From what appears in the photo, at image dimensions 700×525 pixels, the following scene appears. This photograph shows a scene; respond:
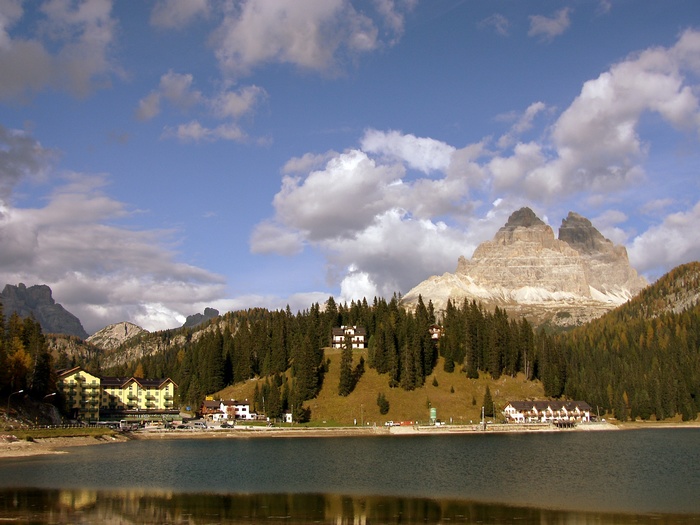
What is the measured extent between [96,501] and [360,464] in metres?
38.3

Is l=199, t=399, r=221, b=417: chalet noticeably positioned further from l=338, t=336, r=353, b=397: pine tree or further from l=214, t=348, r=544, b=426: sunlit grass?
l=338, t=336, r=353, b=397: pine tree

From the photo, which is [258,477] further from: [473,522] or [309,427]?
[309,427]

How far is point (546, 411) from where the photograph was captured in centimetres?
16588

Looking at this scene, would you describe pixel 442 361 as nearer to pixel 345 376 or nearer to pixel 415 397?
pixel 415 397

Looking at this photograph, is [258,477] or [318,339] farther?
[318,339]

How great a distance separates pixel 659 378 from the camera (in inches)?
7549

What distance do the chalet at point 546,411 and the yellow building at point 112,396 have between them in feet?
304

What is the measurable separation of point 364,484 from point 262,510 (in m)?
18.0

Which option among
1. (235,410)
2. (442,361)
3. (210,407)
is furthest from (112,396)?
(442,361)

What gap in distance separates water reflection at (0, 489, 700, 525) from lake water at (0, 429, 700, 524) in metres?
0.14

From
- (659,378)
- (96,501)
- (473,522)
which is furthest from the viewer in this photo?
(659,378)

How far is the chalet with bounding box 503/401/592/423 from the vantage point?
16288cm

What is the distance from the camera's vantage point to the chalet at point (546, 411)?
534 feet

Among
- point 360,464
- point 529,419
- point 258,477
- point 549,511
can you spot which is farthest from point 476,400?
point 549,511
